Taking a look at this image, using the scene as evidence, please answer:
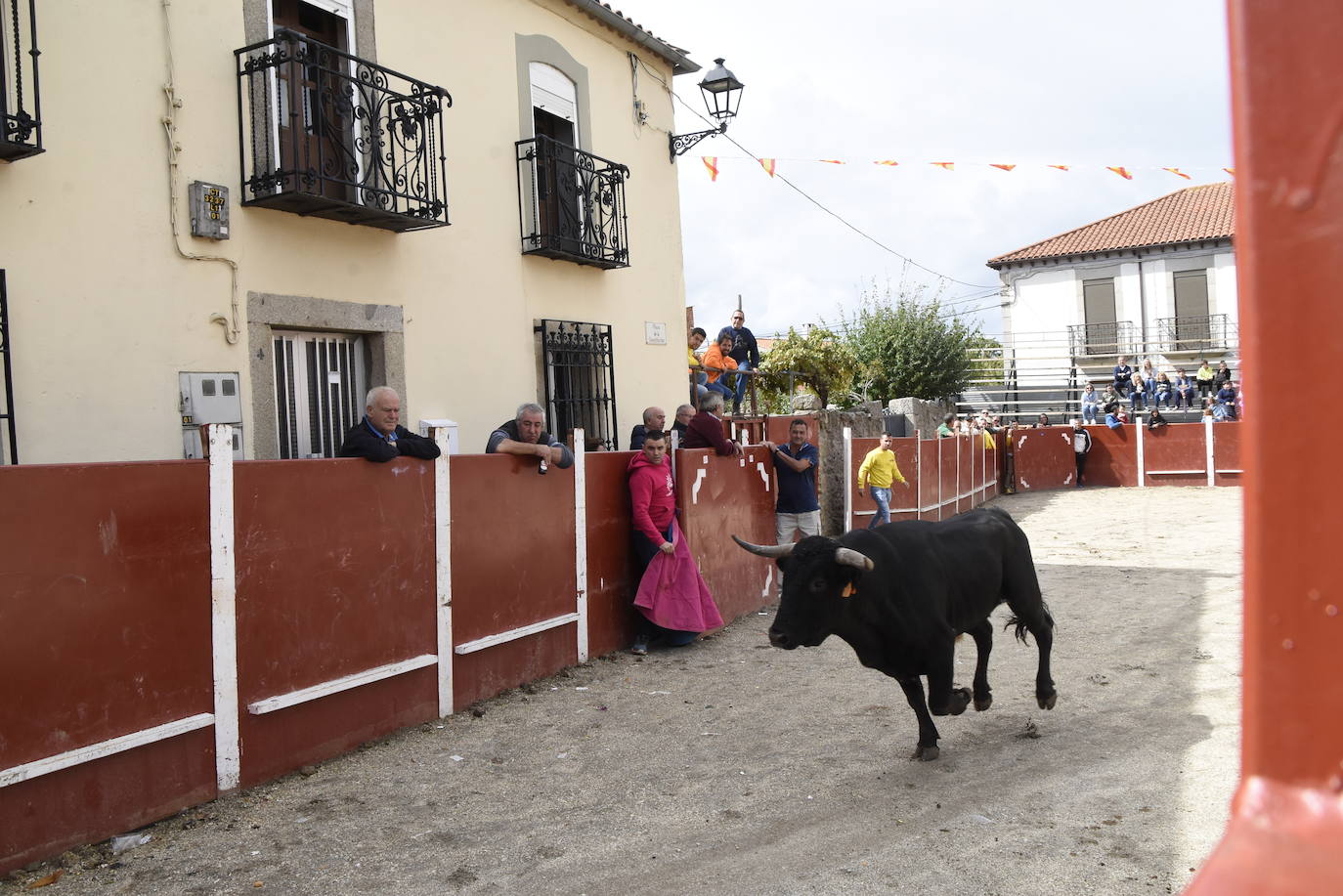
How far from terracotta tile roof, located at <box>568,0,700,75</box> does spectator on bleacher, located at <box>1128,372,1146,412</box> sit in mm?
20634

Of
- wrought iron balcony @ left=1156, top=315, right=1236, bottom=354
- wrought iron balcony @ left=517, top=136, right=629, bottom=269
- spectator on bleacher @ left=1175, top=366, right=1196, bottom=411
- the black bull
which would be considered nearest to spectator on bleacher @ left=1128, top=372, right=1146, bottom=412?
spectator on bleacher @ left=1175, top=366, right=1196, bottom=411

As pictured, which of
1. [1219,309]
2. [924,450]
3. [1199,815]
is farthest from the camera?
[1219,309]

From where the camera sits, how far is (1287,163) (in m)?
0.85

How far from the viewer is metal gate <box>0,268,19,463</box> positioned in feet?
18.8

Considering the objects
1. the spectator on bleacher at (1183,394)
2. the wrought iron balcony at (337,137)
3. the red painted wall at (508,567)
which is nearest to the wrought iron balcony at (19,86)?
the wrought iron balcony at (337,137)

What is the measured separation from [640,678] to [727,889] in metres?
3.59

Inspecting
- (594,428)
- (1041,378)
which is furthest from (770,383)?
(1041,378)

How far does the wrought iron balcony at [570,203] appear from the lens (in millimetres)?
10039

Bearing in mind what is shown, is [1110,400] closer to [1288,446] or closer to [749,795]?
[749,795]

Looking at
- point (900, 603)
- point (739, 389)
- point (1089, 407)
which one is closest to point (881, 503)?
point (739, 389)

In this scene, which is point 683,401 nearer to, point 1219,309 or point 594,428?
point 594,428

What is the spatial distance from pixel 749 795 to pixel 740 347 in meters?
9.75

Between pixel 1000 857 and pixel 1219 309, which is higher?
pixel 1219 309

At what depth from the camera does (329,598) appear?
5539 mm
